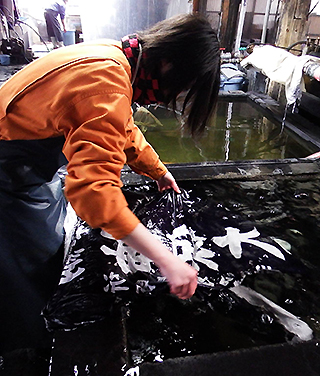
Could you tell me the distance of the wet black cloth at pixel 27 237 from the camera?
4.35 ft

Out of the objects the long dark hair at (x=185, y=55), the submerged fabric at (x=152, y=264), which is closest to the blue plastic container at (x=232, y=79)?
the submerged fabric at (x=152, y=264)

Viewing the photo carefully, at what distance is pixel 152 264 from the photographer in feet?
5.01

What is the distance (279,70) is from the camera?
470 centimetres

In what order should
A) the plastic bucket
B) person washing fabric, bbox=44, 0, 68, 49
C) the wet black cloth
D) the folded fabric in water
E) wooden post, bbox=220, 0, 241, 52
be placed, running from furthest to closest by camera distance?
the plastic bucket
person washing fabric, bbox=44, 0, 68, 49
wooden post, bbox=220, 0, 241, 52
the folded fabric in water
the wet black cloth

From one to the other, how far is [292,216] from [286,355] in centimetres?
116

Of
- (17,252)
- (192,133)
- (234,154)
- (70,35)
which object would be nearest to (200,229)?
(192,133)

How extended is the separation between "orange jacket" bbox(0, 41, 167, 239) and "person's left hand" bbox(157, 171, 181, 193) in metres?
1.03

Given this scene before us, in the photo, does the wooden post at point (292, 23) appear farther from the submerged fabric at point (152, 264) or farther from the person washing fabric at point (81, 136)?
the person washing fabric at point (81, 136)

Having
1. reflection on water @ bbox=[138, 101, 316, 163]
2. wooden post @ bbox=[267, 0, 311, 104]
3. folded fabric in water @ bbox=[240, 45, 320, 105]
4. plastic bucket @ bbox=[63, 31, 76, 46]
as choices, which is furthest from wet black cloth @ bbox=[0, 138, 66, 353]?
plastic bucket @ bbox=[63, 31, 76, 46]

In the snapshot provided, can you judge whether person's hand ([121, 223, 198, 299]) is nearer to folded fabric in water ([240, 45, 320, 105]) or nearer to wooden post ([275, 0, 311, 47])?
folded fabric in water ([240, 45, 320, 105])

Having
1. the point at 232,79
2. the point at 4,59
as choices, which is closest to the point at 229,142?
the point at 232,79

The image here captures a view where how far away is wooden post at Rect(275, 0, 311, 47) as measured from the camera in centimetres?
567

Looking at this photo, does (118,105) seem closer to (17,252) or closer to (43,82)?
(43,82)

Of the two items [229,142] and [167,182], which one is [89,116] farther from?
[229,142]
